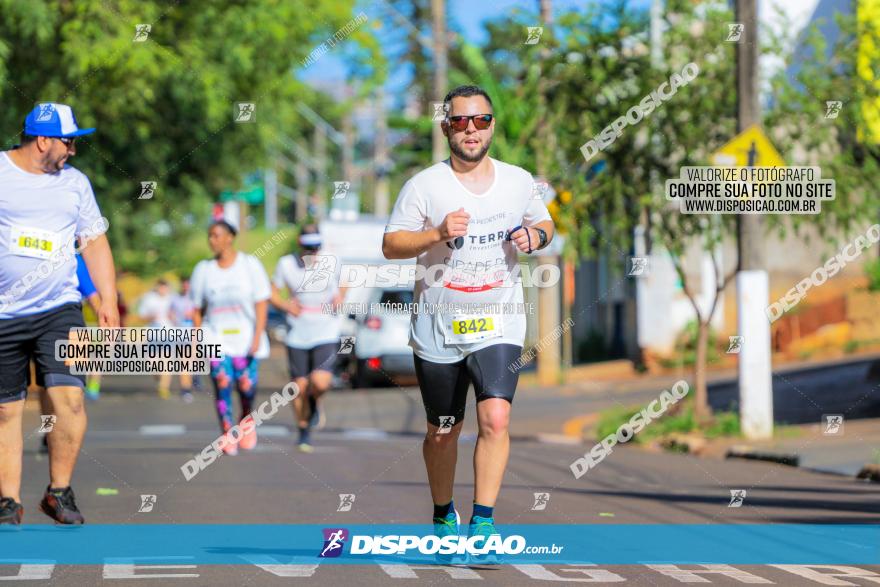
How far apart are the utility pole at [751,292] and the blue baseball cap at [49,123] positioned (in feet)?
28.2

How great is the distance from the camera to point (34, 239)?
823cm

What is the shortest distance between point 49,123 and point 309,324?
6.18m

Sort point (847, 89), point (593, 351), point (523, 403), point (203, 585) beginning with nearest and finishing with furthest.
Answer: point (203, 585)
point (847, 89)
point (523, 403)
point (593, 351)

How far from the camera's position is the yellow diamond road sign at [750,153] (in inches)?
564

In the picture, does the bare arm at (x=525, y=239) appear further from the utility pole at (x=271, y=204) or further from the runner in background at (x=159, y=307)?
the utility pole at (x=271, y=204)

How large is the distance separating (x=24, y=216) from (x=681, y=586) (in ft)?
12.6

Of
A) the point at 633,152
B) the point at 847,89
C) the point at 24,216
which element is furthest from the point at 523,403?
the point at 24,216

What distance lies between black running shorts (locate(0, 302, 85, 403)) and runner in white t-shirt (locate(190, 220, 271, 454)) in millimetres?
4637

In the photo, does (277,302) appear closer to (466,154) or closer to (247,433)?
(247,433)

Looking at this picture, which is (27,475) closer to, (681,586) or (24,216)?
(24,216)

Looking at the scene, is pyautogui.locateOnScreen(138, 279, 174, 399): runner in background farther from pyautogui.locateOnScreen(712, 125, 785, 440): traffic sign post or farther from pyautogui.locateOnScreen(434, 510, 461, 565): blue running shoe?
pyautogui.locateOnScreen(434, 510, 461, 565): blue running shoe

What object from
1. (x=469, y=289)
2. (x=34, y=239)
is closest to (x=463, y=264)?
(x=469, y=289)

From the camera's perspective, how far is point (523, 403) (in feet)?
74.8

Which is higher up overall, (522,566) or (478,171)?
(478,171)
